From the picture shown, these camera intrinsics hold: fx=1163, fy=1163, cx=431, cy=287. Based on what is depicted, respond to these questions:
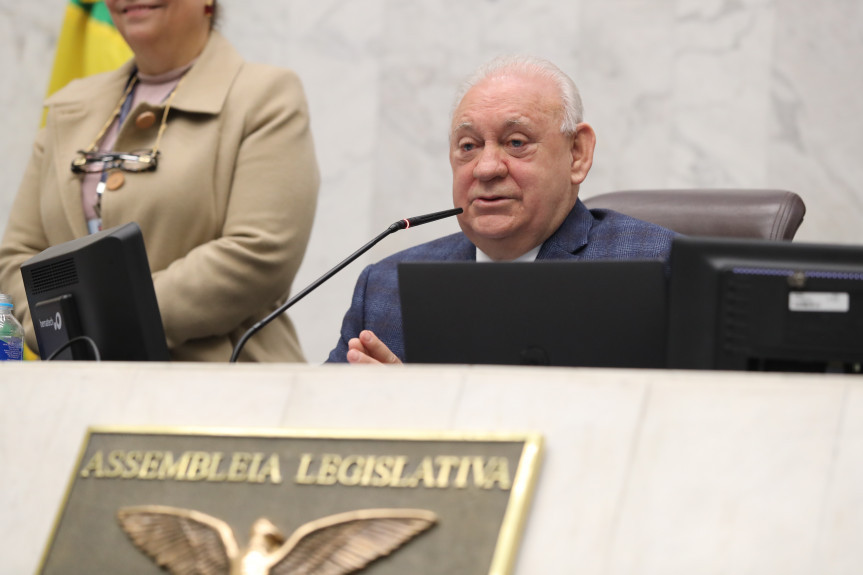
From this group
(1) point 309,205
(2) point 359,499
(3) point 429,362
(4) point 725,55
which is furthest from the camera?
(4) point 725,55

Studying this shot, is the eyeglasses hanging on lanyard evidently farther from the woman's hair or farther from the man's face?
the man's face

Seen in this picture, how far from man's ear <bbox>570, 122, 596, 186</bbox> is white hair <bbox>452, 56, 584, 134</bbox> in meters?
0.02

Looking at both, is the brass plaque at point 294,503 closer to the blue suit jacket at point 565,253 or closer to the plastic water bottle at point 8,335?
the plastic water bottle at point 8,335

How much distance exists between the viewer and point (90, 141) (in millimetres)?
2842

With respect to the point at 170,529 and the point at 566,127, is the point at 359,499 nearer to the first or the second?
the point at 170,529

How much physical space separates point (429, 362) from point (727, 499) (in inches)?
24.0

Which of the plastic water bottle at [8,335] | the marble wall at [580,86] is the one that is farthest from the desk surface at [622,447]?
the marble wall at [580,86]

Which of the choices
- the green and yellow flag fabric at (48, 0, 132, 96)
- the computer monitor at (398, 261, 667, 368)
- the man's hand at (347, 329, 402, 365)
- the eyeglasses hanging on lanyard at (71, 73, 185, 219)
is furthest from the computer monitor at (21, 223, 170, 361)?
the green and yellow flag fabric at (48, 0, 132, 96)

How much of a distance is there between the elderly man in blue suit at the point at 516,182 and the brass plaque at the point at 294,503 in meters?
1.06

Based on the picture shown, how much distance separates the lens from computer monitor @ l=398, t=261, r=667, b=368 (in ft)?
5.02

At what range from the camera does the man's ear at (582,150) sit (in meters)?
2.59

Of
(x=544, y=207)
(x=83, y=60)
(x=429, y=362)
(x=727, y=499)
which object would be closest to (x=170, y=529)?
(x=429, y=362)

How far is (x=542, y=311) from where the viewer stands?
1.57 meters

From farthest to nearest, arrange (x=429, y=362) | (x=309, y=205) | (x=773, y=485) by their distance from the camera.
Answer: (x=309, y=205), (x=429, y=362), (x=773, y=485)
